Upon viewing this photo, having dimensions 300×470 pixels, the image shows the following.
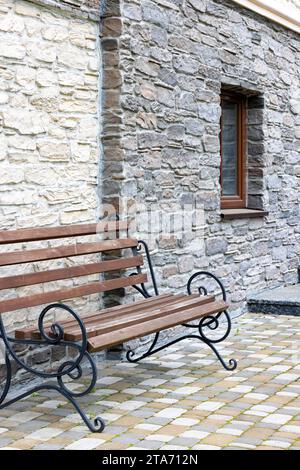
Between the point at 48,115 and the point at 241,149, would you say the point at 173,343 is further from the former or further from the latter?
the point at 241,149

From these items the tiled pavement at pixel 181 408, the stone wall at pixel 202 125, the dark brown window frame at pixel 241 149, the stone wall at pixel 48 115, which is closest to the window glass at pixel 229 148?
the dark brown window frame at pixel 241 149

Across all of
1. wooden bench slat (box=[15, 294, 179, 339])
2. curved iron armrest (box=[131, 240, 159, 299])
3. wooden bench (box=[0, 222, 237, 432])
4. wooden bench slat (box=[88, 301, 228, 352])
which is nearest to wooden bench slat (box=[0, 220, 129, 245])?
wooden bench (box=[0, 222, 237, 432])

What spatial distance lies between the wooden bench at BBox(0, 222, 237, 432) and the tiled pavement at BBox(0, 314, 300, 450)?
0.13 meters

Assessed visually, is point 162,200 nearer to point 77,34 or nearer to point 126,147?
point 126,147

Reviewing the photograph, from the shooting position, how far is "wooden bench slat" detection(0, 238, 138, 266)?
428 centimetres

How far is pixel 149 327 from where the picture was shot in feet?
14.6

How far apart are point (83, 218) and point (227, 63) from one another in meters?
2.48

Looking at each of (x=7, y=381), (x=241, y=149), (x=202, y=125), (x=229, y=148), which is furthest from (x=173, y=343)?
(x=241, y=149)

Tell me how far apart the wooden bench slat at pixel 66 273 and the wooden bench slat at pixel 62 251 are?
0.08 meters

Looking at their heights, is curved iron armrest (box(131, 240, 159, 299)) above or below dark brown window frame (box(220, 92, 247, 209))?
below

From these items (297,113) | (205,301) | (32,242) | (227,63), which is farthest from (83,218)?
(297,113)

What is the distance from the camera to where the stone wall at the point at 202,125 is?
5.57 m

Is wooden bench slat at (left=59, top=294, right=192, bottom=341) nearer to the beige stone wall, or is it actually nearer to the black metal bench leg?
the black metal bench leg

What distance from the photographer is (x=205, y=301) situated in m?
5.18
